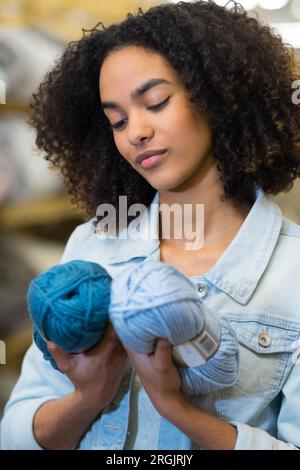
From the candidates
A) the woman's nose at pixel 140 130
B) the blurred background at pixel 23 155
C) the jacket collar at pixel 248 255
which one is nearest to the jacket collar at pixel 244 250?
the jacket collar at pixel 248 255

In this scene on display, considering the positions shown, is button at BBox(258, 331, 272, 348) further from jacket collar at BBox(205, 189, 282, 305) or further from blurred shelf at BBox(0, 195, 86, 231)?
blurred shelf at BBox(0, 195, 86, 231)

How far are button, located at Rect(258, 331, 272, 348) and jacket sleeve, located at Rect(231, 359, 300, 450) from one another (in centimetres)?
4

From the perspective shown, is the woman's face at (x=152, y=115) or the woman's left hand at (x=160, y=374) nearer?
the woman's left hand at (x=160, y=374)

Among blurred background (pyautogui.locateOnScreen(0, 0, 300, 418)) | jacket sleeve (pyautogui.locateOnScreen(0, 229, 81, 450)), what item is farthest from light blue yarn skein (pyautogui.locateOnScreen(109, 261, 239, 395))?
blurred background (pyautogui.locateOnScreen(0, 0, 300, 418))

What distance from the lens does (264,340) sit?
621 mm

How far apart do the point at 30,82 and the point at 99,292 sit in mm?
678

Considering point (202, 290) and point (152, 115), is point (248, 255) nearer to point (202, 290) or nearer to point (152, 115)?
point (202, 290)

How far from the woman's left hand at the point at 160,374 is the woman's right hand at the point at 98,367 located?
0.03 m

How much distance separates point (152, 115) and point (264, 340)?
25cm

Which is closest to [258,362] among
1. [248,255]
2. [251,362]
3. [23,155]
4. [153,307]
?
[251,362]

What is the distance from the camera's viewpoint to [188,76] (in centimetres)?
64

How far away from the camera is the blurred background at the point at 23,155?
105 cm

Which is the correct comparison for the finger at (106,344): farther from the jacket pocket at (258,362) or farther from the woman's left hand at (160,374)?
the jacket pocket at (258,362)

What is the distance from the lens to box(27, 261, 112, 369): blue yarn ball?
0.48 metres
